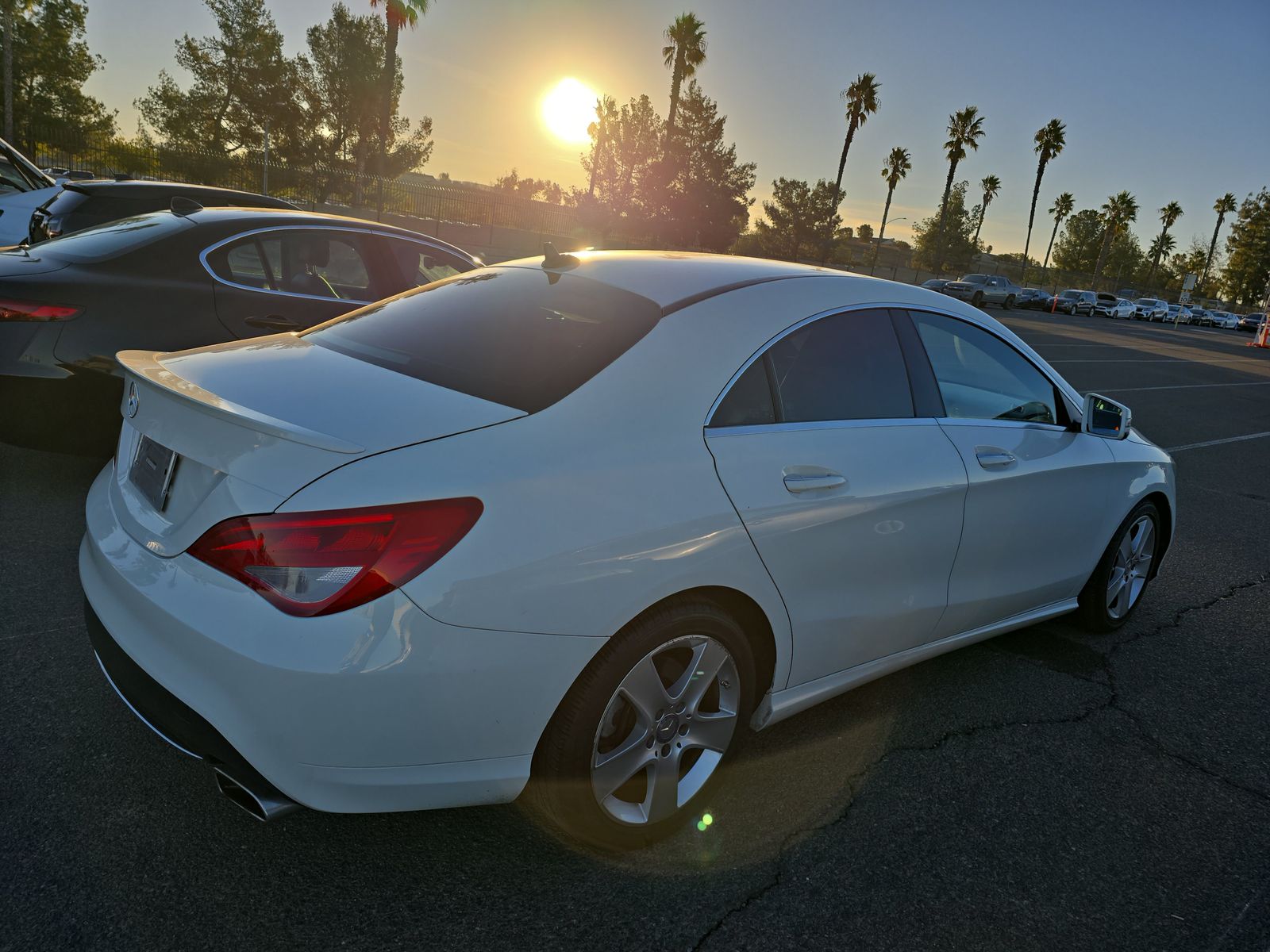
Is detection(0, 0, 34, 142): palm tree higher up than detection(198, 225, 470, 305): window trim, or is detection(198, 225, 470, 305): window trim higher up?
detection(0, 0, 34, 142): palm tree

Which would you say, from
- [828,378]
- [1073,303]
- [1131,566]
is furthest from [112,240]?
[1073,303]

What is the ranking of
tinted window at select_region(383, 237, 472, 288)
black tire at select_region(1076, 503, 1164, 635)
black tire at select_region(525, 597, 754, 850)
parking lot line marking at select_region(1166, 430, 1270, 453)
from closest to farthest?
black tire at select_region(525, 597, 754, 850)
black tire at select_region(1076, 503, 1164, 635)
tinted window at select_region(383, 237, 472, 288)
parking lot line marking at select_region(1166, 430, 1270, 453)

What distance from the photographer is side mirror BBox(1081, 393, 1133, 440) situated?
390 centimetres

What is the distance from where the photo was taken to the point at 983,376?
3740mm

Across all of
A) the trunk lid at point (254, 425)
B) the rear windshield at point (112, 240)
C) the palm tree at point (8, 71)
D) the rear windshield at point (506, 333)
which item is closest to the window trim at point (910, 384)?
the rear windshield at point (506, 333)

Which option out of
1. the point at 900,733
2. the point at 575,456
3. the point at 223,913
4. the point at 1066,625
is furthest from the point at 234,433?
the point at 1066,625

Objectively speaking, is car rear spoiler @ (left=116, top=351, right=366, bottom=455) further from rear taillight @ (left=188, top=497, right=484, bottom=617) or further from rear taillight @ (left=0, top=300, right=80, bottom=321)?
rear taillight @ (left=0, top=300, right=80, bottom=321)

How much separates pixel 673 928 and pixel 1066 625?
3102mm

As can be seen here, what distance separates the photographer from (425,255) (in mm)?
6227

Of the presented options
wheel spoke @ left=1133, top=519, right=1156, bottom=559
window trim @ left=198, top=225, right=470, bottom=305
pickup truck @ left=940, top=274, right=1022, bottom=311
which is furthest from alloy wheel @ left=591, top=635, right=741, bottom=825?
pickup truck @ left=940, top=274, right=1022, bottom=311

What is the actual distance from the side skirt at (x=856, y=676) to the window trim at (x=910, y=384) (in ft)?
2.61

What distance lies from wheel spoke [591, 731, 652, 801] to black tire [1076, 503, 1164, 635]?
271 centimetres

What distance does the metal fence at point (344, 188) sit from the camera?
27406 mm

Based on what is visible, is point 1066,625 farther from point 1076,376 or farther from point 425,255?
point 1076,376
